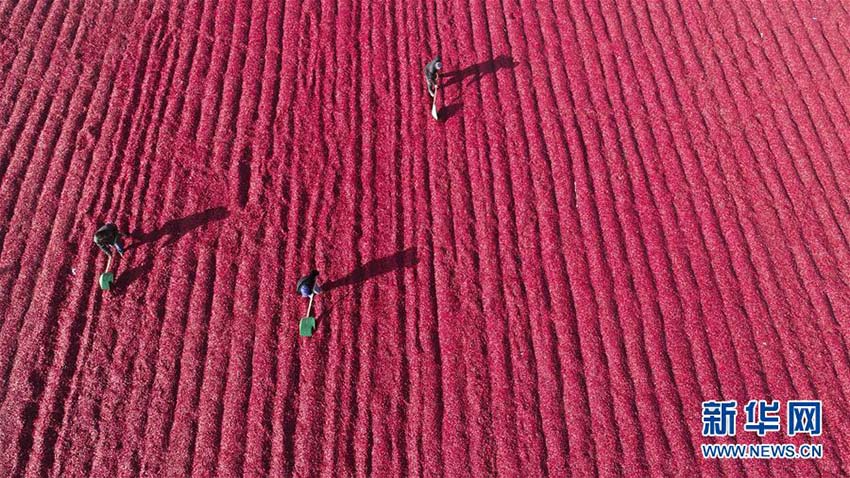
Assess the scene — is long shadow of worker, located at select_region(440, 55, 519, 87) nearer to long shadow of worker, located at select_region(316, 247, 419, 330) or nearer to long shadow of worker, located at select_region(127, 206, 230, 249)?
long shadow of worker, located at select_region(316, 247, 419, 330)

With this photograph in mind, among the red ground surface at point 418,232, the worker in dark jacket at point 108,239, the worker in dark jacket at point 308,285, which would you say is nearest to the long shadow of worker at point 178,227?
the red ground surface at point 418,232

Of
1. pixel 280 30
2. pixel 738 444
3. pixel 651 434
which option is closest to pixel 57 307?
pixel 280 30

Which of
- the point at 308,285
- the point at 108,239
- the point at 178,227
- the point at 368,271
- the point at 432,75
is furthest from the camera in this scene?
the point at 432,75

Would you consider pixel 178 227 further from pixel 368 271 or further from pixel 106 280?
pixel 368 271

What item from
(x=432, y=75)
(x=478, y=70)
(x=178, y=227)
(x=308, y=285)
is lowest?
(x=308, y=285)

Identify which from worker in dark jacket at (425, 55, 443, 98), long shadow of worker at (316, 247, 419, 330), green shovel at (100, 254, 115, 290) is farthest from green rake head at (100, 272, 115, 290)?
worker in dark jacket at (425, 55, 443, 98)

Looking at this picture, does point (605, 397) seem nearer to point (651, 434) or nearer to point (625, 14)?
point (651, 434)

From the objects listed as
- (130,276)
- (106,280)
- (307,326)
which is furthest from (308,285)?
(106,280)
